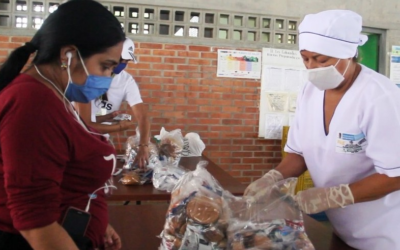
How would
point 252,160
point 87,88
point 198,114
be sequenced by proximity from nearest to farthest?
point 87,88 < point 198,114 < point 252,160

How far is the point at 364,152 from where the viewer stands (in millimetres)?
1297

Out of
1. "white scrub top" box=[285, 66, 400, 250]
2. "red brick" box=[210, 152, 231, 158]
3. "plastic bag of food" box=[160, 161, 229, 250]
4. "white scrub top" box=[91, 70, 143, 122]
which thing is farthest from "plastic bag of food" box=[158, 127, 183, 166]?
"red brick" box=[210, 152, 231, 158]

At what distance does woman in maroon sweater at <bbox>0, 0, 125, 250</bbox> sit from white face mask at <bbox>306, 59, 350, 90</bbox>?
0.74 metres

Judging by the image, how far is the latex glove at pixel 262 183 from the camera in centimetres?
135

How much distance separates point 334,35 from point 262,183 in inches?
23.3

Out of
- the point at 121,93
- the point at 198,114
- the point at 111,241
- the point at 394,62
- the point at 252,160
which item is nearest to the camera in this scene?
the point at 111,241

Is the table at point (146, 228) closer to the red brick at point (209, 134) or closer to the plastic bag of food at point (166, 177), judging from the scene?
the plastic bag of food at point (166, 177)

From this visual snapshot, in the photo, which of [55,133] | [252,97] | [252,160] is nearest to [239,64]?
[252,97]

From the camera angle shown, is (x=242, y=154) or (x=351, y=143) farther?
(x=242, y=154)

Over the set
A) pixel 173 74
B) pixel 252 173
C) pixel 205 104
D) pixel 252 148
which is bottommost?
pixel 252 173

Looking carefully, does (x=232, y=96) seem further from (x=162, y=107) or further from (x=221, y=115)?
(x=162, y=107)

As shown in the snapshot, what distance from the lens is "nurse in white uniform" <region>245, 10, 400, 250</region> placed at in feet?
4.00

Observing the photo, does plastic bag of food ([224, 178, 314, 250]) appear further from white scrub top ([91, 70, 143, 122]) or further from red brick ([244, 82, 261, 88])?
red brick ([244, 82, 261, 88])

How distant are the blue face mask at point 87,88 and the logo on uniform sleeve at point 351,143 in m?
0.82
